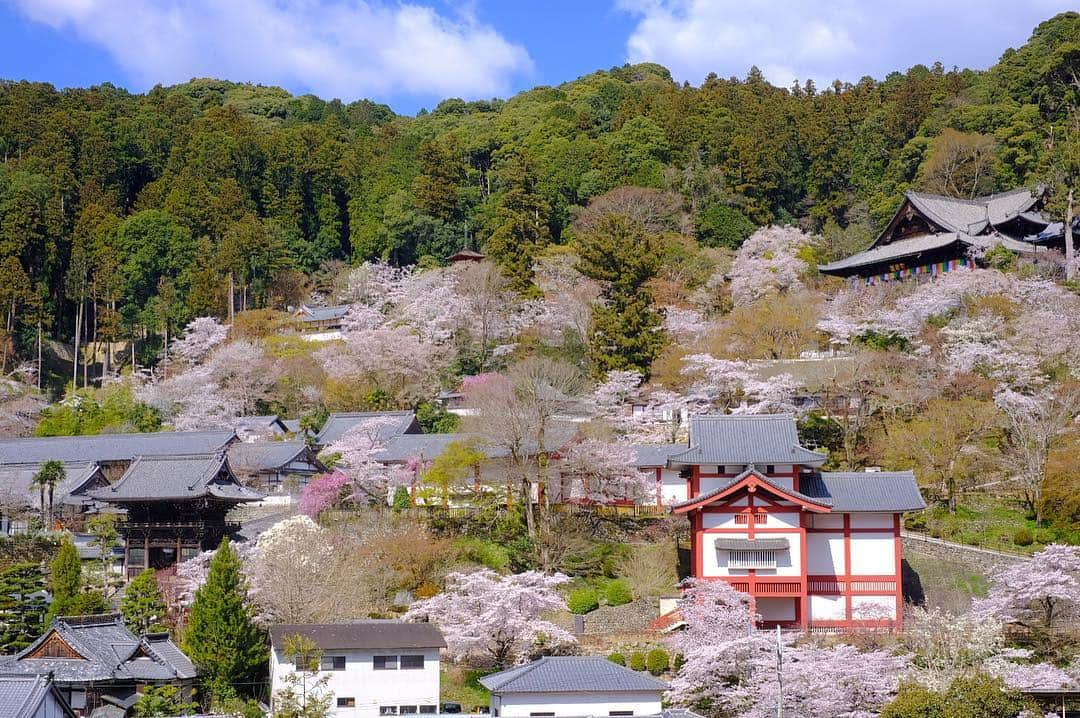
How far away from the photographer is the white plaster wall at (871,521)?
26953 mm

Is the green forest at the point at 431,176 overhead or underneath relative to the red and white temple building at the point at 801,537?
overhead

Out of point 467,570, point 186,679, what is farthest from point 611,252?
point 186,679

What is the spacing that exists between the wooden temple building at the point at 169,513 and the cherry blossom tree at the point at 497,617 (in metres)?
7.01

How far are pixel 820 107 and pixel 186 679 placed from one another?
1765 inches

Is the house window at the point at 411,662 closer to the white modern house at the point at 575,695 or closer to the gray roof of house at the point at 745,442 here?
the white modern house at the point at 575,695

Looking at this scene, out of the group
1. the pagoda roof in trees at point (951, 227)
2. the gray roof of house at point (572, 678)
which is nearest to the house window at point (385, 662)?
the gray roof of house at point (572, 678)

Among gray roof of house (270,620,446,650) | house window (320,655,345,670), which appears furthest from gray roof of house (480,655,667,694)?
house window (320,655,345,670)

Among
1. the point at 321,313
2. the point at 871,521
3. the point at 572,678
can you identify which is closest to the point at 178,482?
the point at 572,678

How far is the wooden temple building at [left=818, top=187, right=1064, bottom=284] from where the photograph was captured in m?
40.0

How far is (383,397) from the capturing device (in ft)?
133

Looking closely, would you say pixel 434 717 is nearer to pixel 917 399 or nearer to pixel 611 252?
pixel 917 399

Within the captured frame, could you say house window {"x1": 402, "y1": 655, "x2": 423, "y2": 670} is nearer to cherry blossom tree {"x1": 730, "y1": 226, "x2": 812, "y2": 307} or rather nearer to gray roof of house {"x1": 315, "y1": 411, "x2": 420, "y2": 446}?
gray roof of house {"x1": 315, "y1": 411, "x2": 420, "y2": 446}

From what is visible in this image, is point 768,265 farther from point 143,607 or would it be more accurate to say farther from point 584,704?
point 143,607

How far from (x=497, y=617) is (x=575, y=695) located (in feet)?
11.1
